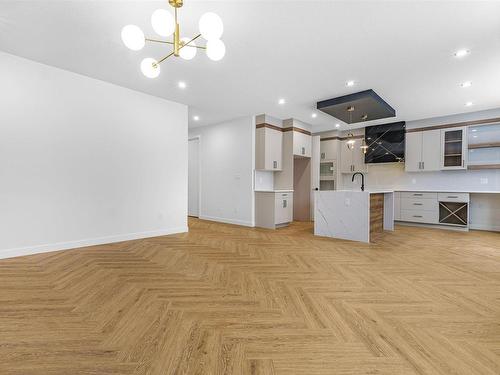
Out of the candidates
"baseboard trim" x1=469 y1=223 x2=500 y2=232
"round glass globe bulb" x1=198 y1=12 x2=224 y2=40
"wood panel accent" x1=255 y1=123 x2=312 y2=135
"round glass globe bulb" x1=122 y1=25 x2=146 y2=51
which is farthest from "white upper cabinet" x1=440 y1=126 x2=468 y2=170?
"round glass globe bulb" x1=122 y1=25 x2=146 y2=51

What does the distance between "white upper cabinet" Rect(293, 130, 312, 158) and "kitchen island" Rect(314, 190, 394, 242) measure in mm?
1914

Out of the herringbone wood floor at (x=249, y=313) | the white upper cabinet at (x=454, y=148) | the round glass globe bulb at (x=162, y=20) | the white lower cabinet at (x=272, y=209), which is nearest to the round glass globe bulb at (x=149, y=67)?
the round glass globe bulb at (x=162, y=20)

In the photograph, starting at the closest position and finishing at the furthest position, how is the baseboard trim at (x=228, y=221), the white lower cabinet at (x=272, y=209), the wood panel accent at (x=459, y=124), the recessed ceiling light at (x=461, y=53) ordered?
the recessed ceiling light at (x=461, y=53), the wood panel accent at (x=459, y=124), the white lower cabinet at (x=272, y=209), the baseboard trim at (x=228, y=221)

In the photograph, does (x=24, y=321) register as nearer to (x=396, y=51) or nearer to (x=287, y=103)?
(x=396, y=51)

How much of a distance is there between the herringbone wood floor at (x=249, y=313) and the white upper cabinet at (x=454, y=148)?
2897mm

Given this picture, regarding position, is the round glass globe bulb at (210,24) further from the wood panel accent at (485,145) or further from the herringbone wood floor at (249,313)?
the wood panel accent at (485,145)

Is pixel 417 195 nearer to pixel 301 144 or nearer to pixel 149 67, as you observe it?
pixel 301 144

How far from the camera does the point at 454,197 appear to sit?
5.61 metres

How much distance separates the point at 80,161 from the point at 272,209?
386 centimetres

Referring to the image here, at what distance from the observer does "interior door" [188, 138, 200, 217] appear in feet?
24.3

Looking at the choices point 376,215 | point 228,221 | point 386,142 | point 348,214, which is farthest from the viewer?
point 386,142

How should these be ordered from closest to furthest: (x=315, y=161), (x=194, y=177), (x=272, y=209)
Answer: (x=272, y=209) → (x=315, y=161) → (x=194, y=177)

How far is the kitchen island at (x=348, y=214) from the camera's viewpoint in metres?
4.46

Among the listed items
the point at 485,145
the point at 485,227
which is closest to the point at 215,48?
the point at 485,145
